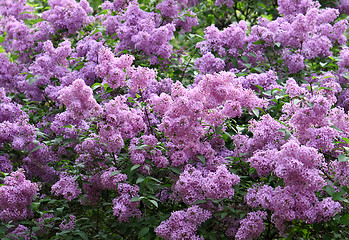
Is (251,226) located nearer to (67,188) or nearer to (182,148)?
(182,148)

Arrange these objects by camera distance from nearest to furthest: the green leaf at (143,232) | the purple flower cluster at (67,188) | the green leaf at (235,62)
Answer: the green leaf at (143,232) → the purple flower cluster at (67,188) → the green leaf at (235,62)

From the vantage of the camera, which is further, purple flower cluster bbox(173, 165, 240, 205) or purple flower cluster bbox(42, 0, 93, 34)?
purple flower cluster bbox(42, 0, 93, 34)

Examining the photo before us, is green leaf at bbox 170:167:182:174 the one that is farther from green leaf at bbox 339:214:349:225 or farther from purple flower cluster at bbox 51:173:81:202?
green leaf at bbox 339:214:349:225

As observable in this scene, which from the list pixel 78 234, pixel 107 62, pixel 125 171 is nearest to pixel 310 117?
pixel 125 171

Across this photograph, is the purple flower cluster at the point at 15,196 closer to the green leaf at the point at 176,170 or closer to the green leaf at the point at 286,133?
the green leaf at the point at 176,170

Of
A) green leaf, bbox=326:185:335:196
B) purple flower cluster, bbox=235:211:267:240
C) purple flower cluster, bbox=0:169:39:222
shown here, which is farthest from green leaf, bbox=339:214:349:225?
purple flower cluster, bbox=0:169:39:222

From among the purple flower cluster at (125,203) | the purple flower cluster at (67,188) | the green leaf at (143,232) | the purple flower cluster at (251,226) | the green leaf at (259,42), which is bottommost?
the purple flower cluster at (67,188)

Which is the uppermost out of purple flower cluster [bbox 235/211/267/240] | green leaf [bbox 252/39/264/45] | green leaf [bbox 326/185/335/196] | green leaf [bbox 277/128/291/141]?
green leaf [bbox 277/128/291/141]

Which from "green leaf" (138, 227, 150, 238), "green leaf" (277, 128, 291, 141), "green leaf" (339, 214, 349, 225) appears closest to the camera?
"green leaf" (339, 214, 349, 225)

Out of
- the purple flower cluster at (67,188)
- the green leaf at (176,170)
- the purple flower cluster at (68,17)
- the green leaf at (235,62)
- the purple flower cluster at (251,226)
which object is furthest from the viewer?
the purple flower cluster at (68,17)

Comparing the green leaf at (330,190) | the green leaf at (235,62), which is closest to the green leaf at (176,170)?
the green leaf at (330,190)

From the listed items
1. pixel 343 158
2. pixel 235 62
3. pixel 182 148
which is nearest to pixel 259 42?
pixel 235 62

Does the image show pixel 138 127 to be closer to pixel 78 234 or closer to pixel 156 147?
pixel 156 147

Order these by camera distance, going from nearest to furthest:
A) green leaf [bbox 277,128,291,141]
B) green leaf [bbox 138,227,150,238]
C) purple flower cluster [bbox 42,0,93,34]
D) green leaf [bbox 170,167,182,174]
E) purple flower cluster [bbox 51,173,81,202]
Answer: green leaf [bbox 277,128,291,141]
green leaf [bbox 138,227,150,238]
green leaf [bbox 170,167,182,174]
purple flower cluster [bbox 51,173,81,202]
purple flower cluster [bbox 42,0,93,34]
